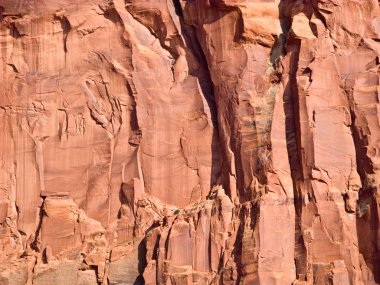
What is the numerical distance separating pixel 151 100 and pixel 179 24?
7.57 ft

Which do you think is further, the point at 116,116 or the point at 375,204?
the point at 116,116

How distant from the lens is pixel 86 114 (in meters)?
35.7

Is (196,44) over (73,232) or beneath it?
over

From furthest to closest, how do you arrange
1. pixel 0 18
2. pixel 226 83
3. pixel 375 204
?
1. pixel 0 18
2. pixel 226 83
3. pixel 375 204

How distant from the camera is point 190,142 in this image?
1358 inches

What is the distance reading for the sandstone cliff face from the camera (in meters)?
31.6

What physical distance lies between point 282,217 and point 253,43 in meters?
5.02

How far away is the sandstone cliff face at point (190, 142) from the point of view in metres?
31.6

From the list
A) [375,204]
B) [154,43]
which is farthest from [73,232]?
[375,204]

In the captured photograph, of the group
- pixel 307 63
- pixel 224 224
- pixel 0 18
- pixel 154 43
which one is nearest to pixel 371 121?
pixel 307 63

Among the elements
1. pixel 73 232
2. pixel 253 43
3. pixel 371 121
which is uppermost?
pixel 253 43

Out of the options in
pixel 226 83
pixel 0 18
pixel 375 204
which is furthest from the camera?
pixel 0 18

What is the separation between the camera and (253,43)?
111ft

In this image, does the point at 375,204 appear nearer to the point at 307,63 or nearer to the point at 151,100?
the point at 307,63
